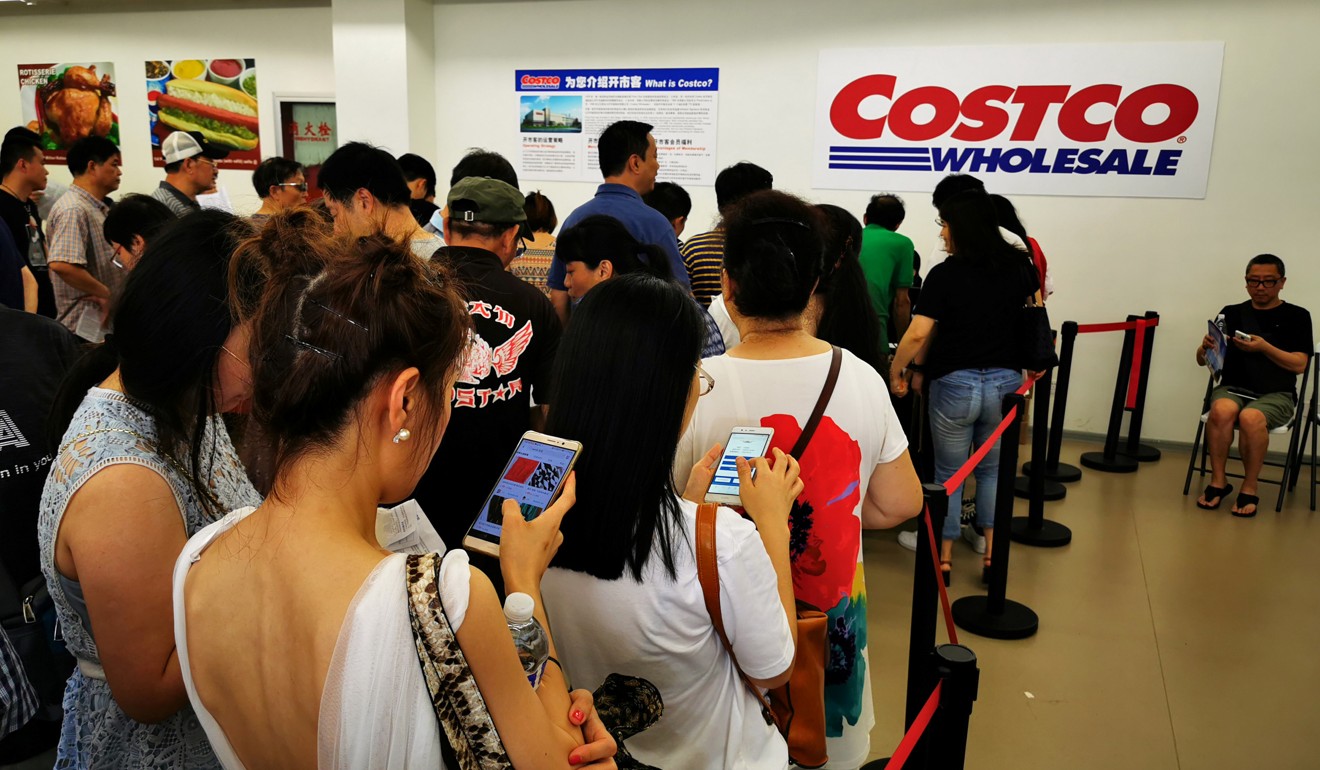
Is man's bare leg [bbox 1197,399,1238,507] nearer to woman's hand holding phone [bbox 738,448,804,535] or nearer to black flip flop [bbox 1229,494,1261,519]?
black flip flop [bbox 1229,494,1261,519]

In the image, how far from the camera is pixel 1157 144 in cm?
568

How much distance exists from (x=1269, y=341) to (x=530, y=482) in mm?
5222

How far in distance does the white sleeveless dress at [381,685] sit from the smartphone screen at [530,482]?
0.37 metres

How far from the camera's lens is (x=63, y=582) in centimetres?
121

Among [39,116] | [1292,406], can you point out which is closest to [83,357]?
[1292,406]

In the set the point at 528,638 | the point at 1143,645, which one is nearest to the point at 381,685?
the point at 528,638

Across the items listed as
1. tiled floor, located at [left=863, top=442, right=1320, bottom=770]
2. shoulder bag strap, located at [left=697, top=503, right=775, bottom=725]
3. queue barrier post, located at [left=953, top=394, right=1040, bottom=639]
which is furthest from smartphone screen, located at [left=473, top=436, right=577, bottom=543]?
queue barrier post, located at [left=953, top=394, right=1040, bottom=639]

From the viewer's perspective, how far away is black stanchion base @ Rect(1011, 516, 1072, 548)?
426 cm

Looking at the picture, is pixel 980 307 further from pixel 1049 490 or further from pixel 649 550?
pixel 649 550

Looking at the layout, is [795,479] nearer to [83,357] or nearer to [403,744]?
[403,744]

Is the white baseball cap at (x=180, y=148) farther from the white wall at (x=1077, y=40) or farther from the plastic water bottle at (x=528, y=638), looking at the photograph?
the plastic water bottle at (x=528, y=638)

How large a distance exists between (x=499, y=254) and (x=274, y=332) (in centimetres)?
164

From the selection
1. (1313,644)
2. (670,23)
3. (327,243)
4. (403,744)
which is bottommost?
(1313,644)

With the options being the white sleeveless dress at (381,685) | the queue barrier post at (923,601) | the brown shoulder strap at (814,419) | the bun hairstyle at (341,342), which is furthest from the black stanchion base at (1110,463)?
the white sleeveless dress at (381,685)
